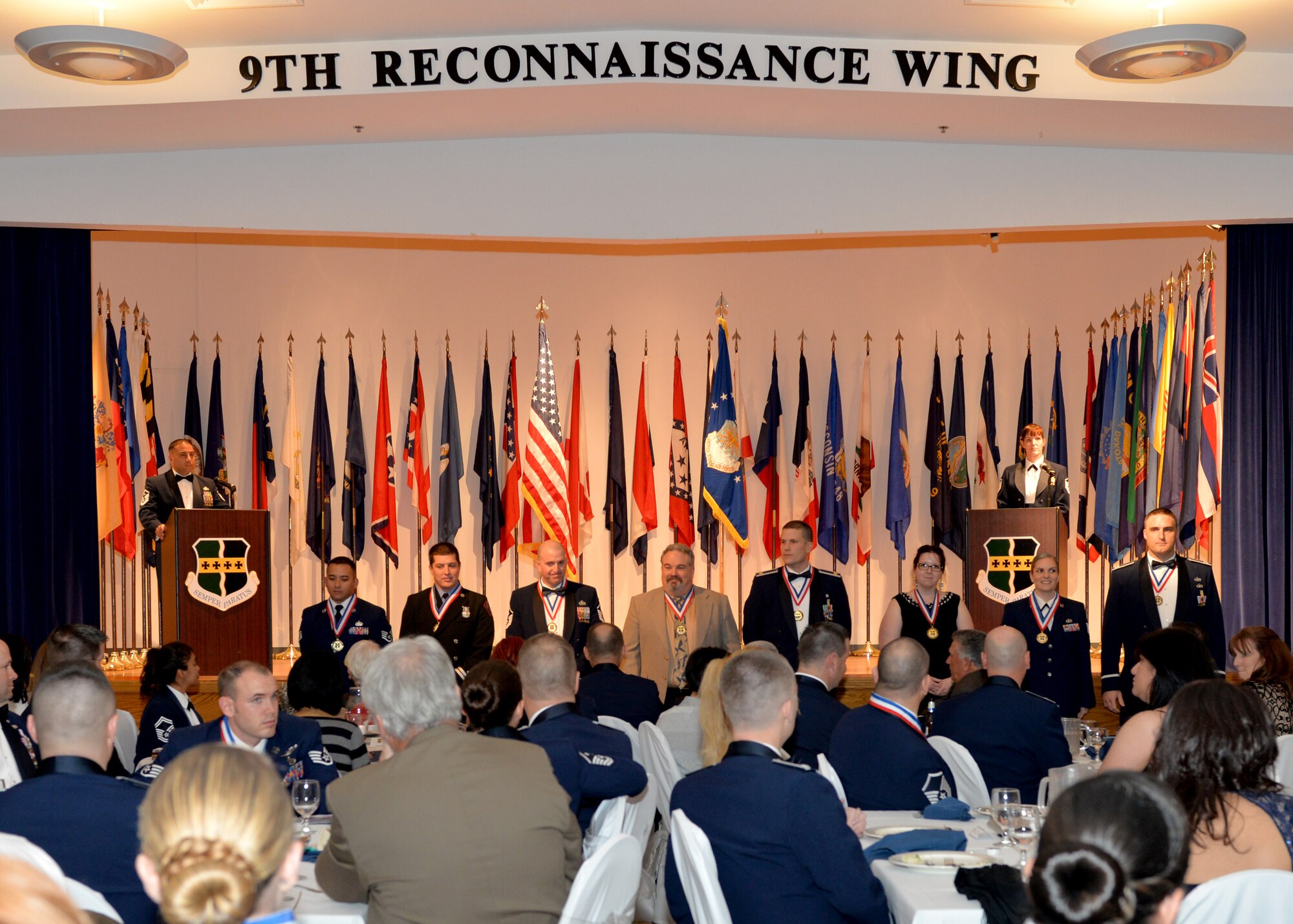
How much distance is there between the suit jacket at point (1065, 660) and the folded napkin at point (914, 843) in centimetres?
376

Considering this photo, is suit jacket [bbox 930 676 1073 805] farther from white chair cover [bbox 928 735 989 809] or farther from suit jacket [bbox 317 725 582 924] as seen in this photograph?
suit jacket [bbox 317 725 582 924]

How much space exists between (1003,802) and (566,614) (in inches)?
176

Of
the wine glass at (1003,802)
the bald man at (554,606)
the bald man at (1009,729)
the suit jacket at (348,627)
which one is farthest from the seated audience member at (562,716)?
the suit jacket at (348,627)

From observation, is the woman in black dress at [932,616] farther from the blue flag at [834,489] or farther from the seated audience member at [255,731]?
the seated audience member at [255,731]

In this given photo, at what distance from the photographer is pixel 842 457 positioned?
31.9 ft

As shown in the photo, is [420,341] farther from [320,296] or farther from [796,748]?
[796,748]

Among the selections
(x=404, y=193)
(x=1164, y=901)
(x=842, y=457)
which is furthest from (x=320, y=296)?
(x=1164, y=901)

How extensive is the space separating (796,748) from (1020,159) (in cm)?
408

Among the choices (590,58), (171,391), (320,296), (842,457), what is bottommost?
(842,457)

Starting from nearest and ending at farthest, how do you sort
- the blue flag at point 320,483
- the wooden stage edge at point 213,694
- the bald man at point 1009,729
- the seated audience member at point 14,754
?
the seated audience member at point 14,754
the bald man at point 1009,729
the wooden stage edge at point 213,694
the blue flag at point 320,483

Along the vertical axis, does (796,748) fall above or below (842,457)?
below

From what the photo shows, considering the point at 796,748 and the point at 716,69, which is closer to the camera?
the point at 796,748

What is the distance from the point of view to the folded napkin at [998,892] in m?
2.86

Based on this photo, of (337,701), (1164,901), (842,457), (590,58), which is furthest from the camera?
(842,457)
